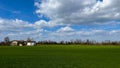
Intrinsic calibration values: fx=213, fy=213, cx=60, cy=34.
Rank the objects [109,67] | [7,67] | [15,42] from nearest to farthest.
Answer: [7,67], [109,67], [15,42]

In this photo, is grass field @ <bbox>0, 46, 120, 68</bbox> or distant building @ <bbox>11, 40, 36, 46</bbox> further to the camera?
distant building @ <bbox>11, 40, 36, 46</bbox>

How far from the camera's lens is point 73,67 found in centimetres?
2070

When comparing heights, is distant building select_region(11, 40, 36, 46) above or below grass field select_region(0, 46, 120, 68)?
above

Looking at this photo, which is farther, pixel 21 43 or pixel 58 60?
pixel 21 43

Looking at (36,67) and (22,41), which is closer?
(36,67)

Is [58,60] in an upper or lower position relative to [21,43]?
lower

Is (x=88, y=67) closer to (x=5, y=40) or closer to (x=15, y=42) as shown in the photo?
(x=15, y=42)

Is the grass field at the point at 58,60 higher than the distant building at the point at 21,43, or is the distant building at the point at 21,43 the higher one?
the distant building at the point at 21,43

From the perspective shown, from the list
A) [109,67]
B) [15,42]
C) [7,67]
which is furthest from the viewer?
[15,42]

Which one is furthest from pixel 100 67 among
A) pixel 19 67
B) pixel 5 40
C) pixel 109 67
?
pixel 5 40

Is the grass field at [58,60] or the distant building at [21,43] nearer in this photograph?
the grass field at [58,60]

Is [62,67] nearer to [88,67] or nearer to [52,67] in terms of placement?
[52,67]

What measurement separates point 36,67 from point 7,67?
2.72 metres

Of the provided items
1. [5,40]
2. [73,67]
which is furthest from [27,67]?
[5,40]
